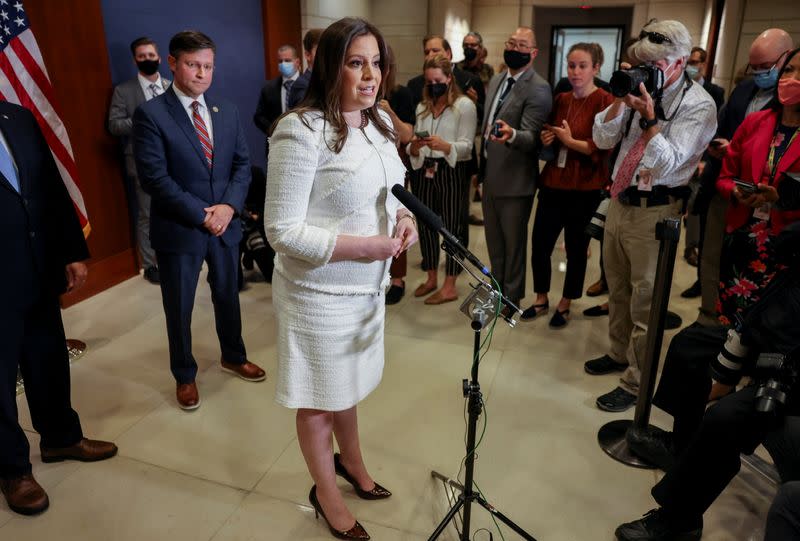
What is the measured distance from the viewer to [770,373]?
5.16ft

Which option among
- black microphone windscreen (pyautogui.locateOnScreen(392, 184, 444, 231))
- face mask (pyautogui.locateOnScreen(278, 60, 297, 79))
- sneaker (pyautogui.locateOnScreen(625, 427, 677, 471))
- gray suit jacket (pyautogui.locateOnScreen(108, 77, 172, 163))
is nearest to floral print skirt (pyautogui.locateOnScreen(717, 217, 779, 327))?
sneaker (pyautogui.locateOnScreen(625, 427, 677, 471))

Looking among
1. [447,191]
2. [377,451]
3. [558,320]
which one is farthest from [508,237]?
[377,451]

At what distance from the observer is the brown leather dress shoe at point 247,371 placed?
280 cm

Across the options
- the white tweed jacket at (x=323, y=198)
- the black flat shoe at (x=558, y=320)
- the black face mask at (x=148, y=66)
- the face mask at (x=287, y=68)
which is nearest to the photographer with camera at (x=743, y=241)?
the black flat shoe at (x=558, y=320)

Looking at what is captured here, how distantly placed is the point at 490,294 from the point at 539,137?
1992mm

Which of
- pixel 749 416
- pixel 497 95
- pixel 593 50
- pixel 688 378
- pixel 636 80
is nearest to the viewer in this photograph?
pixel 749 416

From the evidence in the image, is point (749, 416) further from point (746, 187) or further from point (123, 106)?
point (123, 106)

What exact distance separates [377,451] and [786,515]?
1.38 m

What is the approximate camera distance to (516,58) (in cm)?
307

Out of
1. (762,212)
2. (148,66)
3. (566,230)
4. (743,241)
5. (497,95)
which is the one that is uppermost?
(148,66)

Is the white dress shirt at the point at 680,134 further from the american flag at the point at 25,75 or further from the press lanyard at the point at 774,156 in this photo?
the american flag at the point at 25,75

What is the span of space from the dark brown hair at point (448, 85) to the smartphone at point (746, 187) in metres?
1.62

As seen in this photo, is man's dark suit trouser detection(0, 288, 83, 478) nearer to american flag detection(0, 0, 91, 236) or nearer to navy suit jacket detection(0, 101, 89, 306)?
navy suit jacket detection(0, 101, 89, 306)

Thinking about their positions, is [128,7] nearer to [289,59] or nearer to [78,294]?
[289,59]
